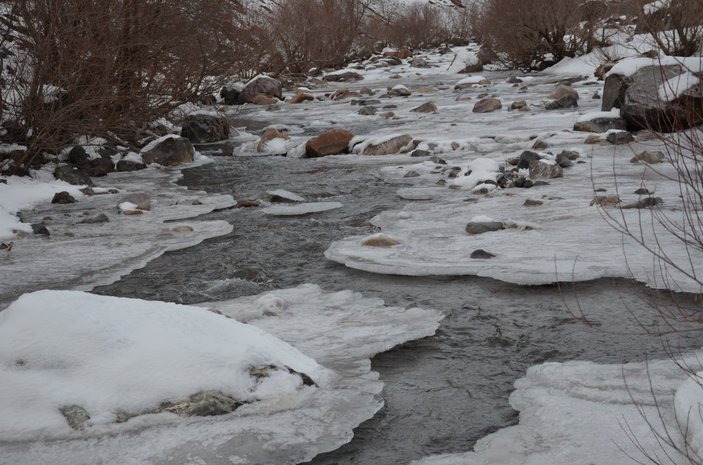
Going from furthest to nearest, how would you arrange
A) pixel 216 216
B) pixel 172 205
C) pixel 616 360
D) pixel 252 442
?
1. pixel 172 205
2. pixel 216 216
3. pixel 616 360
4. pixel 252 442

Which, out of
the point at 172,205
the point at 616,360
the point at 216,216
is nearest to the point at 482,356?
the point at 616,360

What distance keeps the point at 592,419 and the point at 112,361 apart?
165 cm

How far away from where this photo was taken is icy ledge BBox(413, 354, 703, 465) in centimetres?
262

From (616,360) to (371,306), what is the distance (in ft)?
4.35

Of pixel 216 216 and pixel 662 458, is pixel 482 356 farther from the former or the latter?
pixel 216 216

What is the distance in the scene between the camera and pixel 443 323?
412 centimetres

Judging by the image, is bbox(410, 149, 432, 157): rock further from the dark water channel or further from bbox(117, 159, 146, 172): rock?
bbox(117, 159, 146, 172): rock

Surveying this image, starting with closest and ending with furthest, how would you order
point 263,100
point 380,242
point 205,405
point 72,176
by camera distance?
point 205,405, point 380,242, point 72,176, point 263,100

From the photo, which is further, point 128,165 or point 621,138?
point 128,165

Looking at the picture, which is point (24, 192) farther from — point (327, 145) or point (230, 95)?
point (230, 95)

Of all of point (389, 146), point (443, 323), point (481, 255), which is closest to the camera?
point (443, 323)

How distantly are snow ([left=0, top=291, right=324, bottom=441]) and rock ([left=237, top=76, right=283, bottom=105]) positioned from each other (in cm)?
1529

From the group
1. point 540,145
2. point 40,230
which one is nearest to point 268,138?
point 540,145

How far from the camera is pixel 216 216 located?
23.2 feet
